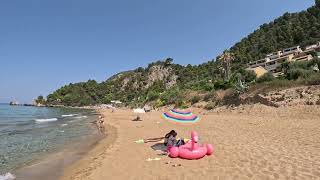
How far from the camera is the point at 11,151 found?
15.8m

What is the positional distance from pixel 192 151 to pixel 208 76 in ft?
286

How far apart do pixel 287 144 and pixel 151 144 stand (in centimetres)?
610

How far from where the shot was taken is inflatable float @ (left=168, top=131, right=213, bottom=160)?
34.4ft

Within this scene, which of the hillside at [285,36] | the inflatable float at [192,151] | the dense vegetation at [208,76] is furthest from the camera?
the hillside at [285,36]

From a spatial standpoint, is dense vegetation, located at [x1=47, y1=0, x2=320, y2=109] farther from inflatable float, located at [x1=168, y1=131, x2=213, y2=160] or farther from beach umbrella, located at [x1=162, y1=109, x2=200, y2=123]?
inflatable float, located at [x1=168, y1=131, x2=213, y2=160]

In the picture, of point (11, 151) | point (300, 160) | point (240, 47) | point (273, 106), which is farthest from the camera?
point (240, 47)

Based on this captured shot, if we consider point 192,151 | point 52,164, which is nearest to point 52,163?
point 52,164

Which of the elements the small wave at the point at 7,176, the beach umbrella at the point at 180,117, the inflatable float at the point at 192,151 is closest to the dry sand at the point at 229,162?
the inflatable float at the point at 192,151

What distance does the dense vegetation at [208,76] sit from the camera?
4147 centimetres

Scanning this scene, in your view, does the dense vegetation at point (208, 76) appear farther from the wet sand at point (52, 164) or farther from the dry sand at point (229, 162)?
the wet sand at point (52, 164)

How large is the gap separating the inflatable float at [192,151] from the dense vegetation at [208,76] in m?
18.7

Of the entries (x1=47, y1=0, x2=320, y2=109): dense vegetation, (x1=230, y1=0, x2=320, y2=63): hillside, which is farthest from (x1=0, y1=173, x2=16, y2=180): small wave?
(x1=230, y1=0, x2=320, y2=63): hillside

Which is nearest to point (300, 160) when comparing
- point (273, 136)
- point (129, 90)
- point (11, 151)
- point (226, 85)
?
point (273, 136)

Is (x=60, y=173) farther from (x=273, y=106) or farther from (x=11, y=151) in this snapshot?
(x=273, y=106)
